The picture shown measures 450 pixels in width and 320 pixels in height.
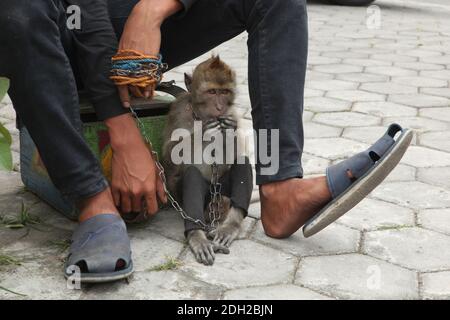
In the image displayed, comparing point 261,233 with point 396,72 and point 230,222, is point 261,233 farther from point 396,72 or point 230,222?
point 396,72

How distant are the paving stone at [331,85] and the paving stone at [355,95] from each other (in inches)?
4.6

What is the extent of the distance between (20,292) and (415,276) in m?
1.29

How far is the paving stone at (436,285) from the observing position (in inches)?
89.0

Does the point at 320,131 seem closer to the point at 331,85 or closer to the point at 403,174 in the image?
the point at 403,174

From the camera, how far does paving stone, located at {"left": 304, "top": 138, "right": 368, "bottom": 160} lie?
372 cm

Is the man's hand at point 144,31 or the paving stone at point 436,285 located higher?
the man's hand at point 144,31

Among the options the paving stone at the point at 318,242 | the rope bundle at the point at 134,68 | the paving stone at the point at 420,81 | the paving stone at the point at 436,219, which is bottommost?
the paving stone at the point at 420,81

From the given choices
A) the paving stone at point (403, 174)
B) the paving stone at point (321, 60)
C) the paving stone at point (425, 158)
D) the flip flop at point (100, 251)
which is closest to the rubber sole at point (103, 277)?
the flip flop at point (100, 251)

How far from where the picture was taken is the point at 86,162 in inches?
94.3

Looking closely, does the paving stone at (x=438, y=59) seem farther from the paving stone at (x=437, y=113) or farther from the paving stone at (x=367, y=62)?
the paving stone at (x=437, y=113)

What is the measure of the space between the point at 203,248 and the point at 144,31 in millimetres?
804

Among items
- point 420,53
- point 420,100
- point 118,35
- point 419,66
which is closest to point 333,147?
point 420,100

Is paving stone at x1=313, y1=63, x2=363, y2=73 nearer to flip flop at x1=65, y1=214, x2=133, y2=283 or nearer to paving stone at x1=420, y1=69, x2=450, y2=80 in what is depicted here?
paving stone at x1=420, y1=69, x2=450, y2=80

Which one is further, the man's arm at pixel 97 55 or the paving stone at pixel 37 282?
the man's arm at pixel 97 55
